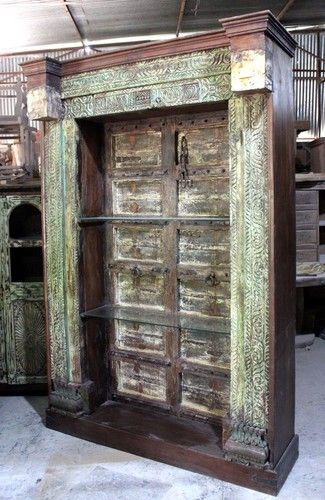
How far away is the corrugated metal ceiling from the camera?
514cm

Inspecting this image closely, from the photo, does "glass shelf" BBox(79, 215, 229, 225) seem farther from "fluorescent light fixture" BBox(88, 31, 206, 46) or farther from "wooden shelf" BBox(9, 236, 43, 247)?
"fluorescent light fixture" BBox(88, 31, 206, 46)

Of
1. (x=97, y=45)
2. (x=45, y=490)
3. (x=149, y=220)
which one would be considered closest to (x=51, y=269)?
(x=149, y=220)

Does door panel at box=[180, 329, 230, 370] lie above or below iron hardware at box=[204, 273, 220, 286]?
below

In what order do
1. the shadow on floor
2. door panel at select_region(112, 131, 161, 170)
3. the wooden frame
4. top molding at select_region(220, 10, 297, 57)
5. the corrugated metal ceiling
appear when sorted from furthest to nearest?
the corrugated metal ceiling < the shadow on floor < door panel at select_region(112, 131, 161, 170) < the wooden frame < top molding at select_region(220, 10, 297, 57)

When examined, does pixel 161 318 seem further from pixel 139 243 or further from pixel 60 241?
pixel 60 241

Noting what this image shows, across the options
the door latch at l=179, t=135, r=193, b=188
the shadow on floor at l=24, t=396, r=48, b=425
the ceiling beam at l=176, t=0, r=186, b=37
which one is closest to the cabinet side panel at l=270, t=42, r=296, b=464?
the door latch at l=179, t=135, r=193, b=188

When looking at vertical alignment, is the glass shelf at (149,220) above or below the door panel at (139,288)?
above

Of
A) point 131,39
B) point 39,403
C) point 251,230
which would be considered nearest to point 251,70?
point 251,230

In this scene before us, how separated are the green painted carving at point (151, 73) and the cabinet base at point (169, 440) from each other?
79.3 inches

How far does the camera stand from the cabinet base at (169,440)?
101 inches

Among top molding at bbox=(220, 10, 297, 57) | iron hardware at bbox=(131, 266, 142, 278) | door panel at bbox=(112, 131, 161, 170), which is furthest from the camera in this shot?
iron hardware at bbox=(131, 266, 142, 278)

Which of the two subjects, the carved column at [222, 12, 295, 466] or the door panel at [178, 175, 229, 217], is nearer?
the carved column at [222, 12, 295, 466]

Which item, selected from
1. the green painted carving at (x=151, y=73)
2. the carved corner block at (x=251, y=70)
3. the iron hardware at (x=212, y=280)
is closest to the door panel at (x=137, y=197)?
the iron hardware at (x=212, y=280)

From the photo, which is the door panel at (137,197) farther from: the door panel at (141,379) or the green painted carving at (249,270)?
the door panel at (141,379)
